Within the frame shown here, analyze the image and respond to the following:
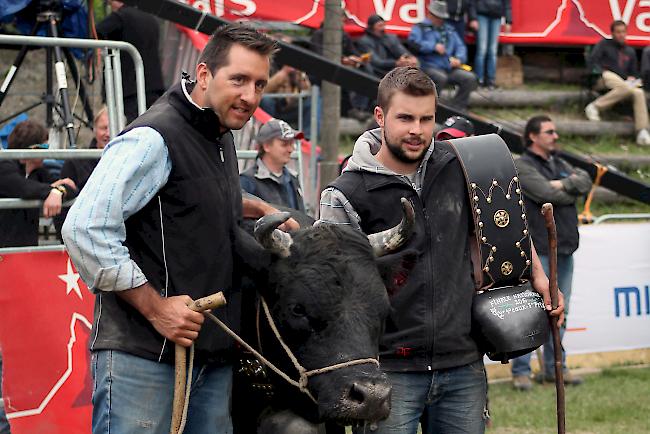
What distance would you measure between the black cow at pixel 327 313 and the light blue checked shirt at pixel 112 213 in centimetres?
53

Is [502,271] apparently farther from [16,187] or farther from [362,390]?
[16,187]

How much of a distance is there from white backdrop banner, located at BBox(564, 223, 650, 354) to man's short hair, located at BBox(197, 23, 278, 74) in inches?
260

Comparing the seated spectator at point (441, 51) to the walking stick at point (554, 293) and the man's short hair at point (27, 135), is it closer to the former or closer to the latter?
the man's short hair at point (27, 135)

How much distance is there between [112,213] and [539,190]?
582 cm

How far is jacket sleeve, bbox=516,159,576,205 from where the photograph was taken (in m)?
8.95

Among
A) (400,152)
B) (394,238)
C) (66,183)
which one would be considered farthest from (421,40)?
(394,238)

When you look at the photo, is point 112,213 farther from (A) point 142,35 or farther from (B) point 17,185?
(A) point 142,35

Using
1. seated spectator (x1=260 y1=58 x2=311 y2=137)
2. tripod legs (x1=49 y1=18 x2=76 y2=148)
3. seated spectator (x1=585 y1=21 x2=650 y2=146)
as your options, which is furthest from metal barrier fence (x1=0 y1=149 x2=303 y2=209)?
seated spectator (x1=585 y1=21 x2=650 y2=146)

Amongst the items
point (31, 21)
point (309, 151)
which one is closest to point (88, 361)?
point (31, 21)

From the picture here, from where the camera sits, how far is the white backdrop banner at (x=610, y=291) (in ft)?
33.1

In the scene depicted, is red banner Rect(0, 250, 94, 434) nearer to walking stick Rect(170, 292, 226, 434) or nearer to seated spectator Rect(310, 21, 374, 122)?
walking stick Rect(170, 292, 226, 434)

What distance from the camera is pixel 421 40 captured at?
46.5ft

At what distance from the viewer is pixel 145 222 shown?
153 inches

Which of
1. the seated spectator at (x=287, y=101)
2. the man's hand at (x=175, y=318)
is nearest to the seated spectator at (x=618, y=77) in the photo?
the seated spectator at (x=287, y=101)
